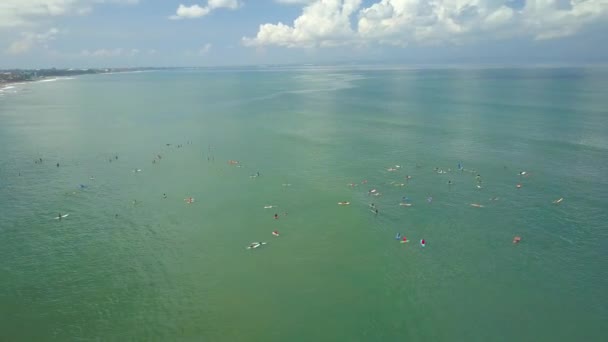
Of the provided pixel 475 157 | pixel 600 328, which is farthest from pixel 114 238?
pixel 475 157

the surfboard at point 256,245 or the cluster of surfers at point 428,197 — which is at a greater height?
the cluster of surfers at point 428,197

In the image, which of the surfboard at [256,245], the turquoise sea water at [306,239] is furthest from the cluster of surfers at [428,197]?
the surfboard at [256,245]

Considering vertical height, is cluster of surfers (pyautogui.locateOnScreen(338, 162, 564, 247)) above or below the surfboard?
above

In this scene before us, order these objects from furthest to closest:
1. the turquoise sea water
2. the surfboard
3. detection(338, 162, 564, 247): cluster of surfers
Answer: detection(338, 162, 564, 247): cluster of surfers < the surfboard < the turquoise sea water

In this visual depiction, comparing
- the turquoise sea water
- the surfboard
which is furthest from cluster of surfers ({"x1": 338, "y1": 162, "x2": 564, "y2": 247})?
the surfboard

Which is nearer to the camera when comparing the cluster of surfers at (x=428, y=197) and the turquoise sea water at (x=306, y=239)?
the turquoise sea water at (x=306, y=239)

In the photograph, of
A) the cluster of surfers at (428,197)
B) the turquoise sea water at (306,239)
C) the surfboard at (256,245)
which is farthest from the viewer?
the cluster of surfers at (428,197)

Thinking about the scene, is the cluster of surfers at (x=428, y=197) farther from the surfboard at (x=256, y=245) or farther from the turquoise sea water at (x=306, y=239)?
the surfboard at (x=256, y=245)

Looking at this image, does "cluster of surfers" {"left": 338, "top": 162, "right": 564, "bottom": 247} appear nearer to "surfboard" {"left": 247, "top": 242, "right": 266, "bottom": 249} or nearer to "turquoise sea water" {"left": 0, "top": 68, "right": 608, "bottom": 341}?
"turquoise sea water" {"left": 0, "top": 68, "right": 608, "bottom": 341}

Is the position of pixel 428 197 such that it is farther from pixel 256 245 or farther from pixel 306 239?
pixel 256 245

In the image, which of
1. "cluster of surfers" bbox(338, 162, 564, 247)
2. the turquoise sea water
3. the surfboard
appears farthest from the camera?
"cluster of surfers" bbox(338, 162, 564, 247)
